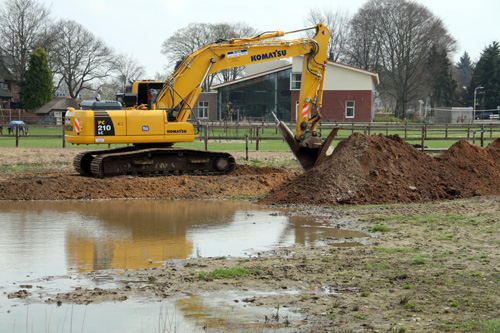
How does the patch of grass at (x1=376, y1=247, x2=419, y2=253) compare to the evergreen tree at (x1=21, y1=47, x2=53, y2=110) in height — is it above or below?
below

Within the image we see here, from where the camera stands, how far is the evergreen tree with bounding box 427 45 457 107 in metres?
78.9

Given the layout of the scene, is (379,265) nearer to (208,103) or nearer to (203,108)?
(203,108)

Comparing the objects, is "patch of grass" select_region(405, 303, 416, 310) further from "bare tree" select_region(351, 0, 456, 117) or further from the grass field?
"bare tree" select_region(351, 0, 456, 117)

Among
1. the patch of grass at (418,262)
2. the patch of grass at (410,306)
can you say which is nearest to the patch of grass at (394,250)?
the patch of grass at (418,262)

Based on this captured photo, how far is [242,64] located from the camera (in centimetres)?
1853

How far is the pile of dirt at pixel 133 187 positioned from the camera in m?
16.2

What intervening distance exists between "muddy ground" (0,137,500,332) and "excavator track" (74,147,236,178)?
0.93m

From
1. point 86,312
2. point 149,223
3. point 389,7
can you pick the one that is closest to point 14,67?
point 389,7

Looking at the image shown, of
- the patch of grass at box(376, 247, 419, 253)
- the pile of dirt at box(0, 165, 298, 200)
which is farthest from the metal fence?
the patch of grass at box(376, 247, 419, 253)

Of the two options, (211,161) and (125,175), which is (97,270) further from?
(211,161)

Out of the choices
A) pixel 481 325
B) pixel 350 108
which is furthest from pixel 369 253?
pixel 350 108

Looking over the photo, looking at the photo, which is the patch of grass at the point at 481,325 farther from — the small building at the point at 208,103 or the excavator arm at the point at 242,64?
the small building at the point at 208,103

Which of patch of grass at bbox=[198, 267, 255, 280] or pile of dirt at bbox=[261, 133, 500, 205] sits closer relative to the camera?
patch of grass at bbox=[198, 267, 255, 280]

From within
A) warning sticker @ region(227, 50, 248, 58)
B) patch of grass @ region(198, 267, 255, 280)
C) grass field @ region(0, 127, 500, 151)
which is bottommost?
patch of grass @ region(198, 267, 255, 280)
